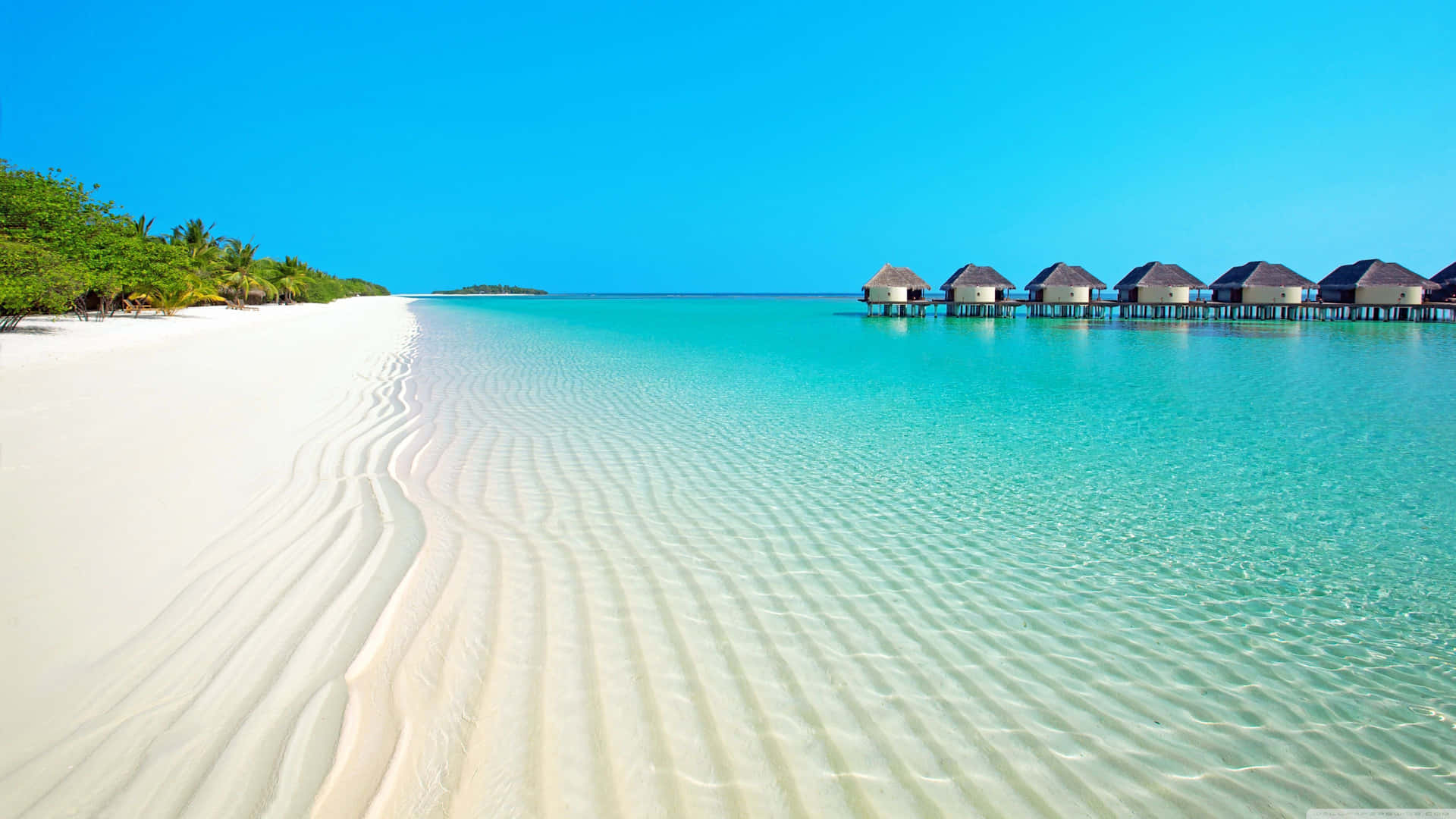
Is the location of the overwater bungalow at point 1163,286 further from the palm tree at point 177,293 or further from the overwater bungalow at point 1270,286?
the palm tree at point 177,293

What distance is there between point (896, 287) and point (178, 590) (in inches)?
1652

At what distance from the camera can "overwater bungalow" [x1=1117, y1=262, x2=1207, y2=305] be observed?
1593 inches

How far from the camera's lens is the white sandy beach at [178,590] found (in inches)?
80.1

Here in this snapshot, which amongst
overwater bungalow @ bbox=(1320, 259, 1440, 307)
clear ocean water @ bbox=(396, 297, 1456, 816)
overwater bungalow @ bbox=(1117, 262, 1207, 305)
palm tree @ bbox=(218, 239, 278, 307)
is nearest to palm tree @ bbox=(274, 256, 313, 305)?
palm tree @ bbox=(218, 239, 278, 307)

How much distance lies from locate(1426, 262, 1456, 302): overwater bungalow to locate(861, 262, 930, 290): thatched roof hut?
88.7 feet

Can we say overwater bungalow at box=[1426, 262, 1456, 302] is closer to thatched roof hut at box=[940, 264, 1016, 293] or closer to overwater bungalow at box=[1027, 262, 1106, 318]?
overwater bungalow at box=[1027, 262, 1106, 318]

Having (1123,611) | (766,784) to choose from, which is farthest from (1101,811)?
(1123,611)

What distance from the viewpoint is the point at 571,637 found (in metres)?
2.99

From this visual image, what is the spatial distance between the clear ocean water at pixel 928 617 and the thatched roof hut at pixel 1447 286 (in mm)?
42950

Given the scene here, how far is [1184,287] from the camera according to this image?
40656mm

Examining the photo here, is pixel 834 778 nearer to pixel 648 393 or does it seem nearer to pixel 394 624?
pixel 394 624

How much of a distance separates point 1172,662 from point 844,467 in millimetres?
3323

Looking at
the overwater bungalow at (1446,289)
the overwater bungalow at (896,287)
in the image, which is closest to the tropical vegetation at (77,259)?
the overwater bungalow at (896,287)

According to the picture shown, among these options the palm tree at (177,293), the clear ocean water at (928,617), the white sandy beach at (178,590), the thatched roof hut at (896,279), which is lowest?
the clear ocean water at (928,617)
